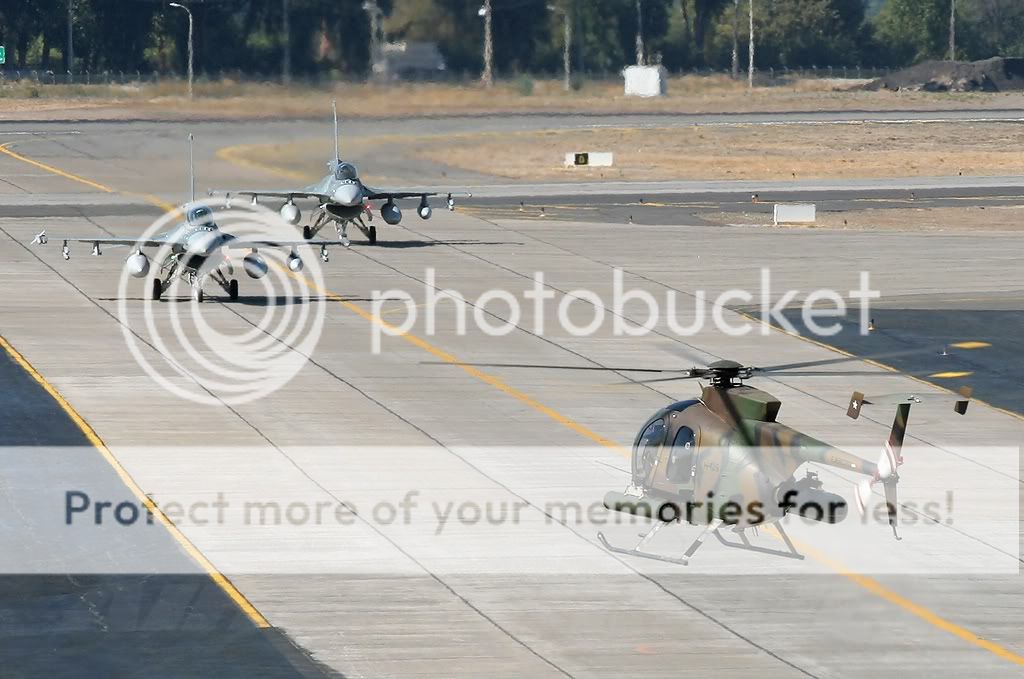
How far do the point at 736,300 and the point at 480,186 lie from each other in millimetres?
39012

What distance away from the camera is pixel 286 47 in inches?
5600

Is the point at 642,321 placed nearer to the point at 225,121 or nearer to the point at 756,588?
the point at 756,588

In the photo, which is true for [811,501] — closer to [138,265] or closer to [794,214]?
[138,265]

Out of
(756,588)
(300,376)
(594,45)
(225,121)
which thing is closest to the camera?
(756,588)

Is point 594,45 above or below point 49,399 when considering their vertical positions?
above

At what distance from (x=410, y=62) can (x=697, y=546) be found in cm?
11611

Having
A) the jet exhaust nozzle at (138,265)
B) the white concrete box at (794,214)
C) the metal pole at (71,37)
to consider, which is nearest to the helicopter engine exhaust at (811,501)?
the jet exhaust nozzle at (138,265)

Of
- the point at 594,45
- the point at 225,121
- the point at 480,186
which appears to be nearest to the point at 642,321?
the point at 480,186

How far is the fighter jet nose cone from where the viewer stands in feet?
211

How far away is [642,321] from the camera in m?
52.1

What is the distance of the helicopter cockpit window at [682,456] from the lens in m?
26.1

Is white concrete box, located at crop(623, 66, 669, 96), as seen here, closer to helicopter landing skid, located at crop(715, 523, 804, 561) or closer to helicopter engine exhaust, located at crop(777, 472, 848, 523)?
helicopter landing skid, located at crop(715, 523, 804, 561)

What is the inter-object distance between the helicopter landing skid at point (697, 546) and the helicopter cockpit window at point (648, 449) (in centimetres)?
111

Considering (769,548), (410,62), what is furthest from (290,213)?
(410,62)
